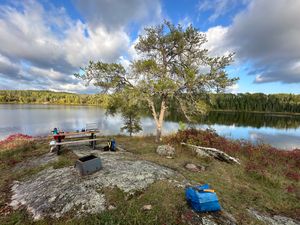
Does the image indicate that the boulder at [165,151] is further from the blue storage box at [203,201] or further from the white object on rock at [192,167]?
the blue storage box at [203,201]

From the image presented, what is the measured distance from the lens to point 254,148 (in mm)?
9484

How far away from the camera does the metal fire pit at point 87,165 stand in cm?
474

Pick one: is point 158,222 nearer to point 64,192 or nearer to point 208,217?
point 208,217

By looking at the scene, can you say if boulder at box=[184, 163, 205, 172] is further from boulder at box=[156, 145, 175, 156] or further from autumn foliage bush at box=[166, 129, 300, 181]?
autumn foliage bush at box=[166, 129, 300, 181]

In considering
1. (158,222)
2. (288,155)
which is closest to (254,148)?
(288,155)

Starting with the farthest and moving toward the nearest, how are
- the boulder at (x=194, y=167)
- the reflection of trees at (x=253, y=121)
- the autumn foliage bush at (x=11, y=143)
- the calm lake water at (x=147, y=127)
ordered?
1. the reflection of trees at (x=253, y=121)
2. the calm lake water at (x=147, y=127)
3. the autumn foliage bush at (x=11, y=143)
4. the boulder at (x=194, y=167)

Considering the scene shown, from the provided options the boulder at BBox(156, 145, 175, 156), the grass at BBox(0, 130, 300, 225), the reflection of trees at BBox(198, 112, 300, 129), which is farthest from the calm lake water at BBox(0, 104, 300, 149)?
the boulder at BBox(156, 145, 175, 156)

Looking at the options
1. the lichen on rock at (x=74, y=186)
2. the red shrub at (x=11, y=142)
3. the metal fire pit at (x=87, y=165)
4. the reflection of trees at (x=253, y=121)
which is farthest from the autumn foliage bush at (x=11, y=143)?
the reflection of trees at (x=253, y=121)

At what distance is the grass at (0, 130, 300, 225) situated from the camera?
11.0 ft

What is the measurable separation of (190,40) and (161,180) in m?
7.90

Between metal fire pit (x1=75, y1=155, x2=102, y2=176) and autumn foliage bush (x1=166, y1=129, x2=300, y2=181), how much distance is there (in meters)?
5.63

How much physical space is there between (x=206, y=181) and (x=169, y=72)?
6585mm

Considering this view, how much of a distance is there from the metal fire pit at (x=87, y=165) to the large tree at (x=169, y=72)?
15.1ft

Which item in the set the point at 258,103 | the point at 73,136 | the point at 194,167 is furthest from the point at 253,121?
the point at 73,136
